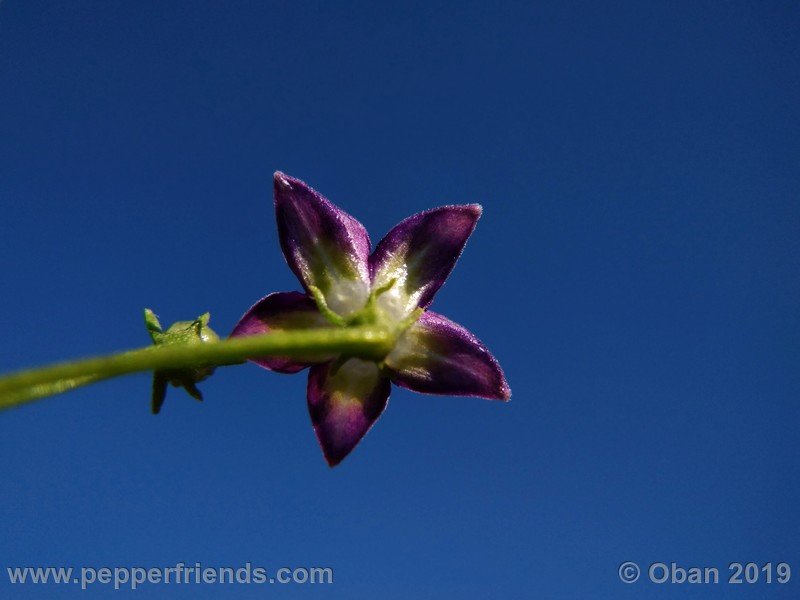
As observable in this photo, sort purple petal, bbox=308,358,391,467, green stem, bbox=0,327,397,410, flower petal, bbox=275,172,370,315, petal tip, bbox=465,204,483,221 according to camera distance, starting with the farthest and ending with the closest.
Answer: petal tip, bbox=465,204,483,221
flower petal, bbox=275,172,370,315
purple petal, bbox=308,358,391,467
green stem, bbox=0,327,397,410

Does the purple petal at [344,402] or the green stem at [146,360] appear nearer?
the green stem at [146,360]

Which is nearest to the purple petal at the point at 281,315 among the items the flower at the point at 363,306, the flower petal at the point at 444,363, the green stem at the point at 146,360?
the flower at the point at 363,306

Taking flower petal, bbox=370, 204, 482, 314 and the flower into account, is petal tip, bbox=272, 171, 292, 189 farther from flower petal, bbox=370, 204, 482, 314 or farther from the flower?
flower petal, bbox=370, 204, 482, 314

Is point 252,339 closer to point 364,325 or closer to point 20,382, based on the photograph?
point 20,382

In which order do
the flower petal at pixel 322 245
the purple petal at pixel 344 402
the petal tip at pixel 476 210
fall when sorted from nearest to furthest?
the purple petal at pixel 344 402 → the flower petal at pixel 322 245 → the petal tip at pixel 476 210

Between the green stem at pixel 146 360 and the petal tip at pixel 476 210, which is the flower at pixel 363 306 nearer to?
the petal tip at pixel 476 210

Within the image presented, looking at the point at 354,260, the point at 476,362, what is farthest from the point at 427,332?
the point at 354,260

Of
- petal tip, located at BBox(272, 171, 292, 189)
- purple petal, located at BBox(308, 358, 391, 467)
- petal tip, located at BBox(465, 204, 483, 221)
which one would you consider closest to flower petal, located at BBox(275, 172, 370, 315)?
petal tip, located at BBox(272, 171, 292, 189)

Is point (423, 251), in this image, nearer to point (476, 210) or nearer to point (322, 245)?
point (476, 210)

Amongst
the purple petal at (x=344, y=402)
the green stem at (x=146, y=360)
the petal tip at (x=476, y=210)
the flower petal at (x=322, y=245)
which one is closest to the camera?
the green stem at (x=146, y=360)
